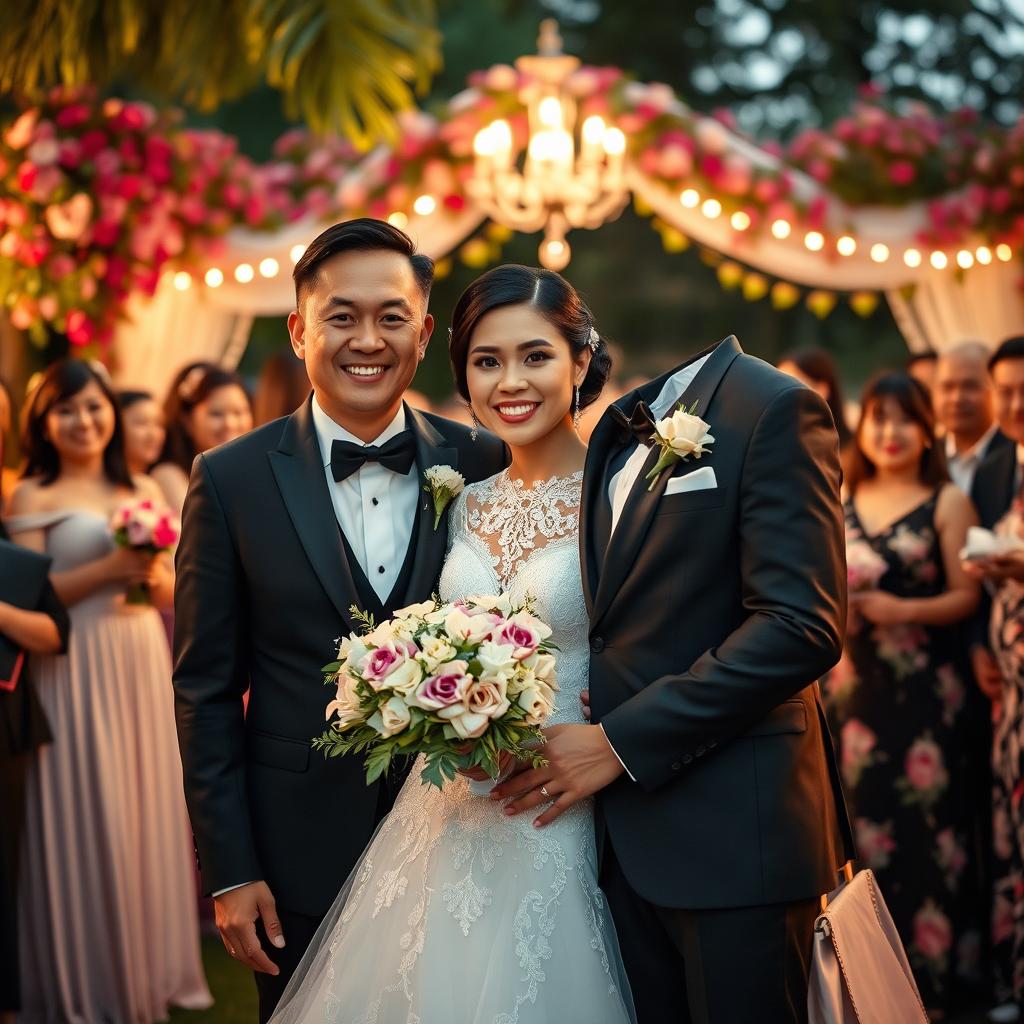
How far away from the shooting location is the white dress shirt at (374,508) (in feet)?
10.7

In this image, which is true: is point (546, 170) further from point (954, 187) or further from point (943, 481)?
point (943, 481)

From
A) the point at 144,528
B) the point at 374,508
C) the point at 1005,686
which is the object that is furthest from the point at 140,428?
the point at 1005,686

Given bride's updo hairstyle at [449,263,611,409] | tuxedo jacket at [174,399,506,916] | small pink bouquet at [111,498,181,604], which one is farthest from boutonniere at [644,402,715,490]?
small pink bouquet at [111,498,181,604]

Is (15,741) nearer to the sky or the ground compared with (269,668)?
nearer to the ground

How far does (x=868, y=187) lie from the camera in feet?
25.0

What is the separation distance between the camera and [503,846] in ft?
9.44

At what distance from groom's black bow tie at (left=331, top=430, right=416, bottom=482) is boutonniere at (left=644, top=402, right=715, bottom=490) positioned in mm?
846

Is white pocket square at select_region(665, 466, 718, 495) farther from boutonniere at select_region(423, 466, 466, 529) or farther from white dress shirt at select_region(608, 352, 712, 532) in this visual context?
boutonniere at select_region(423, 466, 466, 529)

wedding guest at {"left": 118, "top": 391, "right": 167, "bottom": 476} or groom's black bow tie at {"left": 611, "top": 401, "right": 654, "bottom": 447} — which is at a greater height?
wedding guest at {"left": 118, "top": 391, "right": 167, "bottom": 476}

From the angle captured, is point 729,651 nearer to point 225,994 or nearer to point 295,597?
point 295,597

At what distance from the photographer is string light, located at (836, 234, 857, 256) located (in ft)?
25.2

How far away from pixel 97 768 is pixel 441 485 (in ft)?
8.48

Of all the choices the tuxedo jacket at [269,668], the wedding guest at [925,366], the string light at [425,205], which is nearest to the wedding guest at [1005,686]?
the wedding guest at [925,366]

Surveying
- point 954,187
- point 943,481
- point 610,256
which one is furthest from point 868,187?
point 610,256
